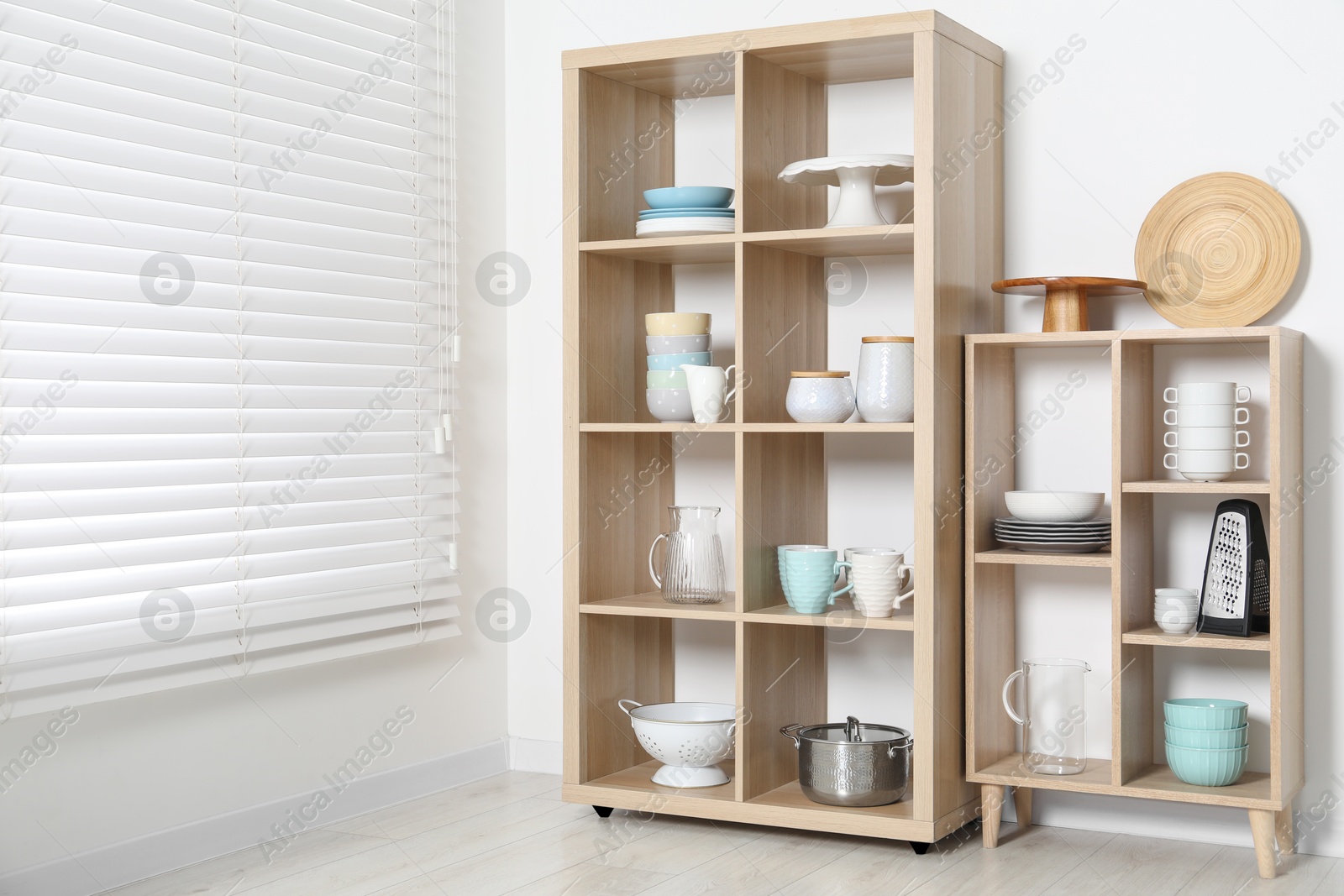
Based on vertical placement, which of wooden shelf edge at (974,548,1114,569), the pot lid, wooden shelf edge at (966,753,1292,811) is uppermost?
wooden shelf edge at (974,548,1114,569)

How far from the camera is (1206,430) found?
8.32ft

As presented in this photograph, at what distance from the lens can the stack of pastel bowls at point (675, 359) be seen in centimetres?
288

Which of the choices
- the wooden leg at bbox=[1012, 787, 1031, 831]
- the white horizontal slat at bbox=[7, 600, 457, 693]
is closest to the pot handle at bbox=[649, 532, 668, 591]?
the white horizontal slat at bbox=[7, 600, 457, 693]

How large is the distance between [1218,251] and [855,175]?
0.74m

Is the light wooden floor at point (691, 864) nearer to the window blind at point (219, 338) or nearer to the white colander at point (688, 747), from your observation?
the white colander at point (688, 747)

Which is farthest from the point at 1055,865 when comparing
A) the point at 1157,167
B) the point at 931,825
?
the point at 1157,167

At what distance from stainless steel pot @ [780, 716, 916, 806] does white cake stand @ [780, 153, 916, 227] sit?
103 centimetres

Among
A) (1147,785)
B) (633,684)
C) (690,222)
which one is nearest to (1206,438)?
(1147,785)

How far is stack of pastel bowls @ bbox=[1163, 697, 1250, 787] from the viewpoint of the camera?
2.52 meters

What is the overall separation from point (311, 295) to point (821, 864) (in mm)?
1601

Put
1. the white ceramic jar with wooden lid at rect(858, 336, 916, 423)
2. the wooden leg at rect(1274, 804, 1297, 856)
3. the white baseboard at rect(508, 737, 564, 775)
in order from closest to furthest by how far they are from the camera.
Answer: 1. the wooden leg at rect(1274, 804, 1297, 856)
2. the white ceramic jar with wooden lid at rect(858, 336, 916, 423)
3. the white baseboard at rect(508, 737, 564, 775)

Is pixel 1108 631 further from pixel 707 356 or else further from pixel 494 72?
pixel 494 72

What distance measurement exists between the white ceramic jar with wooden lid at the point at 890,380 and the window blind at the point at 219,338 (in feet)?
3.71

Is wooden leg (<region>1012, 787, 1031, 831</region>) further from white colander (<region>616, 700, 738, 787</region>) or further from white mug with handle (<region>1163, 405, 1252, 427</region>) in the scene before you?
white mug with handle (<region>1163, 405, 1252, 427</region>)
